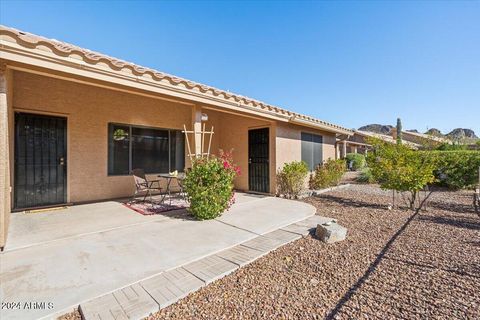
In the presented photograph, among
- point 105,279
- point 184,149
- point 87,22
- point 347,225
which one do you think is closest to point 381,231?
point 347,225

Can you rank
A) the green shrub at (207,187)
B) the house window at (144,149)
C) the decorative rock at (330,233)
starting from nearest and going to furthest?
the decorative rock at (330,233) < the green shrub at (207,187) < the house window at (144,149)

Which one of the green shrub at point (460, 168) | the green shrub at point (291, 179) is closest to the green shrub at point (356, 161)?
the green shrub at point (460, 168)

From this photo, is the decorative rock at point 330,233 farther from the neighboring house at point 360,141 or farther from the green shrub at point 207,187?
the neighboring house at point 360,141

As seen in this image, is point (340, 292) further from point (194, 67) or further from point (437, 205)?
point (194, 67)

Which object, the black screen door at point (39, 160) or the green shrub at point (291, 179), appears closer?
the black screen door at point (39, 160)

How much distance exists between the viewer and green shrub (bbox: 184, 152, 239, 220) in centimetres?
517

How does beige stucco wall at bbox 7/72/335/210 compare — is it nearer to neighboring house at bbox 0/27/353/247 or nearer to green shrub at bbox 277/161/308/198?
neighboring house at bbox 0/27/353/247

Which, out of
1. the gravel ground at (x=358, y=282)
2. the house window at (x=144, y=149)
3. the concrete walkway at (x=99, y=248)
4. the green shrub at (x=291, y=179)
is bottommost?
the gravel ground at (x=358, y=282)

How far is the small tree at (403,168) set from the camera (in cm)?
650

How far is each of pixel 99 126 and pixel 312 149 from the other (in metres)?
8.38

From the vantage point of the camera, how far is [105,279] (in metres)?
2.75

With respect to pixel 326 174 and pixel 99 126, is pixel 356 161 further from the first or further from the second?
pixel 99 126

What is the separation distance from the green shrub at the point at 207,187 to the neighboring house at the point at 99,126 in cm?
93

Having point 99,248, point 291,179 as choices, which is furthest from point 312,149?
point 99,248
